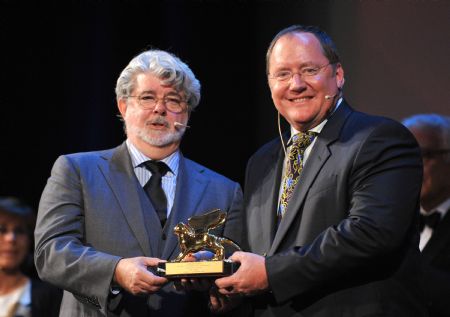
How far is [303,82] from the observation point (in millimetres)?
2668

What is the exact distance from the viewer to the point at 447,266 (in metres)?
3.52

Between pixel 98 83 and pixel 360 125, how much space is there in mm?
2628

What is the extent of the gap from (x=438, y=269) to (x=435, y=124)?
894mm

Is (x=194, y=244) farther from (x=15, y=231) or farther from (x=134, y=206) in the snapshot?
(x=15, y=231)

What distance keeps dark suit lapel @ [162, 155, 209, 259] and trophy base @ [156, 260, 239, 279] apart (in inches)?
16.3

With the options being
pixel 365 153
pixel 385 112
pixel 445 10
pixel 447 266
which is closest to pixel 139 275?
pixel 365 153

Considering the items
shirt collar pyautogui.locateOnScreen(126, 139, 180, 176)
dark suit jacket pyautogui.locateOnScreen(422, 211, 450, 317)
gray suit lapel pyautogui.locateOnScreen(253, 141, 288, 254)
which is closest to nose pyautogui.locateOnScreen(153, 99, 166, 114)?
shirt collar pyautogui.locateOnScreen(126, 139, 180, 176)

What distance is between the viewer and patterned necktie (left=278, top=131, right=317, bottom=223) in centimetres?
264

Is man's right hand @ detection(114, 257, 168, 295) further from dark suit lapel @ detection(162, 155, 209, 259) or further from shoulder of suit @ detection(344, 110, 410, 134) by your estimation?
shoulder of suit @ detection(344, 110, 410, 134)

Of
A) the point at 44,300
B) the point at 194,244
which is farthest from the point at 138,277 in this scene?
the point at 44,300

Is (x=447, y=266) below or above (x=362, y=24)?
below

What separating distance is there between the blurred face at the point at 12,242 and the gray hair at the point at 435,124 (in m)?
2.17

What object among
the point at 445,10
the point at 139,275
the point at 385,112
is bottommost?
the point at 139,275

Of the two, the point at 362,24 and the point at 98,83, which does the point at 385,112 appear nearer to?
the point at 362,24
